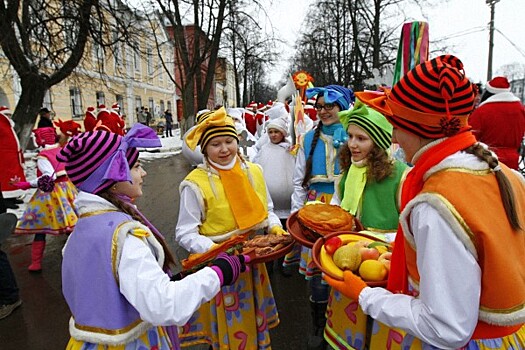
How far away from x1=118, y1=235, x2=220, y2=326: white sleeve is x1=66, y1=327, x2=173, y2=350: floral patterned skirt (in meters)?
0.28

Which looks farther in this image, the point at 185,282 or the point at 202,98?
the point at 202,98

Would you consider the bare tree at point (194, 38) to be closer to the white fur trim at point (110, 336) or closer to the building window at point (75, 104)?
the building window at point (75, 104)

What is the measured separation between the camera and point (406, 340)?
62.8 inches

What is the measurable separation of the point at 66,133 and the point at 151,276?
4573 mm

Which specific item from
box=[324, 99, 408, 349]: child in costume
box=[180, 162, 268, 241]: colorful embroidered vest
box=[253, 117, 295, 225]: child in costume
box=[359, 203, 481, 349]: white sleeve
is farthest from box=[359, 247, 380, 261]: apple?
box=[253, 117, 295, 225]: child in costume

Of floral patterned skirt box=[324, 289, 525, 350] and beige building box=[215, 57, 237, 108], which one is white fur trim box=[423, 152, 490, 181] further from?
beige building box=[215, 57, 237, 108]

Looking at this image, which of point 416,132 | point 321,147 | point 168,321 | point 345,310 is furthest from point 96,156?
point 321,147

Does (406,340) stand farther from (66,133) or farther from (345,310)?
(66,133)

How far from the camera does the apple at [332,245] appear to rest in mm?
1964

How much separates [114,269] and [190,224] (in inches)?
41.9

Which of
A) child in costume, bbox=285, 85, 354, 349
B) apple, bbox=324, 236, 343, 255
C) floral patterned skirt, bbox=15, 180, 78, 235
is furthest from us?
floral patterned skirt, bbox=15, 180, 78, 235

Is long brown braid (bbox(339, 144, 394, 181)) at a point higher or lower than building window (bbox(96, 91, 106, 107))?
lower

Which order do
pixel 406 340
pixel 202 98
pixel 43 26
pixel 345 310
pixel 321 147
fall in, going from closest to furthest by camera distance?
pixel 406 340 → pixel 345 310 → pixel 321 147 → pixel 43 26 → pixel 202 98

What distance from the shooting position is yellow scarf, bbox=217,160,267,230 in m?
2.65
